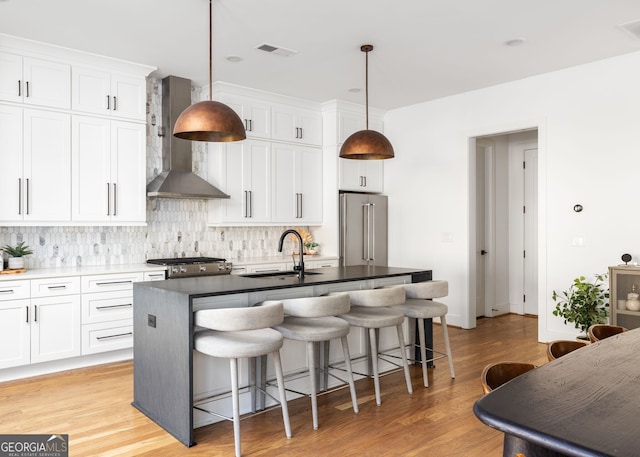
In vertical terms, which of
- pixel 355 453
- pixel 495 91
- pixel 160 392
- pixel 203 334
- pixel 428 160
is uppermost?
pixel 495 91

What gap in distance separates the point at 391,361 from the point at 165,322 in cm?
206

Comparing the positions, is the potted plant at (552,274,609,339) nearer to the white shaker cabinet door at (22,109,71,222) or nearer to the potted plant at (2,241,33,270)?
the white shaker cabinet door at (22,109,71,222)

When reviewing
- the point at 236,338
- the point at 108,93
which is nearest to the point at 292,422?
the point at 236,338

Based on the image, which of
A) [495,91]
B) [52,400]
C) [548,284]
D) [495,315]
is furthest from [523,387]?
[495,315]

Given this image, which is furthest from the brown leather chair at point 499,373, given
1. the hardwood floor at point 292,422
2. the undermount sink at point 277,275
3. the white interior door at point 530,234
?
the white interior door at point 530,234

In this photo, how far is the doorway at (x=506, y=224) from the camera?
680cm

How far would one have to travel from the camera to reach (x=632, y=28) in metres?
4.06

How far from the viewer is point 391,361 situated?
4.30m

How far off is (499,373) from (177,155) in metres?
4.30

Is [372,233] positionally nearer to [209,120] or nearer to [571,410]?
[209,120]

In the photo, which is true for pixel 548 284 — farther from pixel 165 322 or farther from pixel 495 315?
pixel 165 322

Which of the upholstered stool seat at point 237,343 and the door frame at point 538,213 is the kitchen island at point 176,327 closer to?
the upholstered stool seat at point 237,343

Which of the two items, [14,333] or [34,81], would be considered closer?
[14,333]

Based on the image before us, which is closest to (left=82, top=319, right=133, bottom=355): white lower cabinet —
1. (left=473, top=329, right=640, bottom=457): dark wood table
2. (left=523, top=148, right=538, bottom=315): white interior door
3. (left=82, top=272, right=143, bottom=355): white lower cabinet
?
(left=82, top=272, right=143, bottom=355): white lower cabinet
